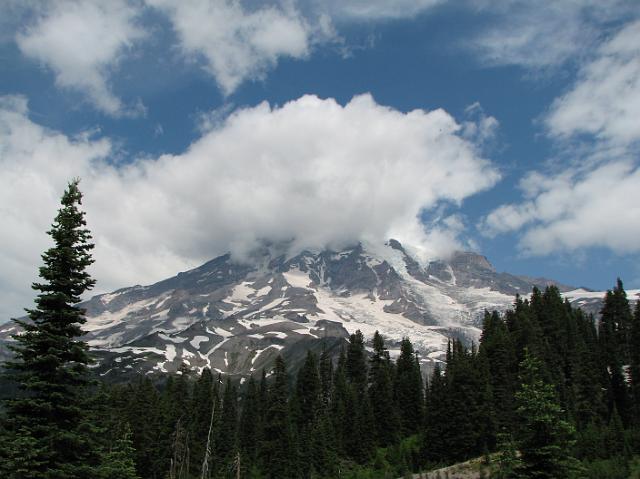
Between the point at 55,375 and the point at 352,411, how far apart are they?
7834 centimetres

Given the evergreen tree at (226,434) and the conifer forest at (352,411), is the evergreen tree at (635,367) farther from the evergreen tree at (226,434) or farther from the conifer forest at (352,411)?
the evergreen tree at (226,434)

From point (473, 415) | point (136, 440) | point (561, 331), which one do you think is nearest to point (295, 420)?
point (136, 440)

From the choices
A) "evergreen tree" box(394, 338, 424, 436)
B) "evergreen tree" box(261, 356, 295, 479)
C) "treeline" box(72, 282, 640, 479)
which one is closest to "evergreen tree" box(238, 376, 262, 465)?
"treeline" box(72, 282, 640, 479)

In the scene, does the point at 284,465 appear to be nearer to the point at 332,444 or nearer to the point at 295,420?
the point at 332,444

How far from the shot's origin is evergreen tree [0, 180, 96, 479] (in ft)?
77.4

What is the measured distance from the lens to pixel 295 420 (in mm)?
106188

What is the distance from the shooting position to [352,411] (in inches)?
3834

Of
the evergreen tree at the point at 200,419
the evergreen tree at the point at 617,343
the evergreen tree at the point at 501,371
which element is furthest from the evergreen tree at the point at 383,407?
the evergreen tree at the point at 617,343

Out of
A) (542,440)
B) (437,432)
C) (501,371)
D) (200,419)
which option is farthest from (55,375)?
Result: (200,419)

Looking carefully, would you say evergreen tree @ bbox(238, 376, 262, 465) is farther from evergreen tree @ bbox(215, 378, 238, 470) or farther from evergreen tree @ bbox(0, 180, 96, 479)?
evergreen tree @ bbox(0, 180, 96, 479)

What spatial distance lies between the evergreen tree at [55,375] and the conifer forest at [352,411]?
0.22 ft

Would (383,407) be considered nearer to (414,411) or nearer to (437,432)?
(414,411)

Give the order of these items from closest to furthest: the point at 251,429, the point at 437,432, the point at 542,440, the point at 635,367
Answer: the point at 542,440 < the point at 437,432 < the point at 635,367 < the point at 251,429

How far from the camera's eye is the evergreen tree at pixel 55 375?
23.6 meters
